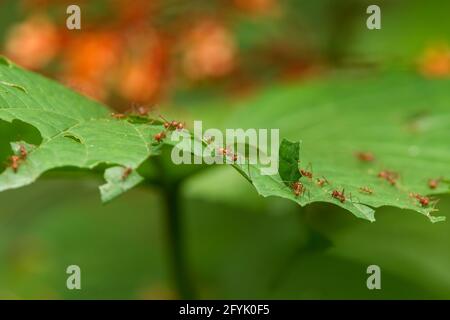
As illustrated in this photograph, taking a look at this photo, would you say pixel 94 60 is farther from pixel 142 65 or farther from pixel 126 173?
pixel 126 173

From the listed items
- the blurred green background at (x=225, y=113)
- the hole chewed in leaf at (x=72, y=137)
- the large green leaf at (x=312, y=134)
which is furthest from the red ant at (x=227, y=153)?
the blurred green background at (x=225, y=113)

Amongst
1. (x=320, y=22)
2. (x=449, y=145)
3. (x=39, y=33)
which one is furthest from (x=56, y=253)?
(x=449, y=145)

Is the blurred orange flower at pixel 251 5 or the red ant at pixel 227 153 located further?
the blurred orange flower at pixel 251 5

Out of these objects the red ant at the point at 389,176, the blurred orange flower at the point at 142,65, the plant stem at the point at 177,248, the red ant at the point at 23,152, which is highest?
the blurred orange flower at the point at 142,65

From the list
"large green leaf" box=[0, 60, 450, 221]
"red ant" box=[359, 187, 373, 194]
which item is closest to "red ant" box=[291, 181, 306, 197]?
"large green leaf" box=[0, 60, 450, 221]

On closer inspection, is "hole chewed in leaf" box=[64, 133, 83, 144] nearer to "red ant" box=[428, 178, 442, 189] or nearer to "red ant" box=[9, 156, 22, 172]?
"red ant" box=[9, 156, 22, 172]

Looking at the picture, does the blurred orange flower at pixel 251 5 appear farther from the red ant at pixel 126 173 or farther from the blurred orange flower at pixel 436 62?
the red ant at pixel 126 173

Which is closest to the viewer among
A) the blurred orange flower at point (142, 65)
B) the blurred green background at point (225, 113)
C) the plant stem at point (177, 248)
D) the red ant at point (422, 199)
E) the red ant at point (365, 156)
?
the red ant at point (422, 199)

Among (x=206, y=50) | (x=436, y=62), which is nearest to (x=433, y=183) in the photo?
(x=206, y=50)
